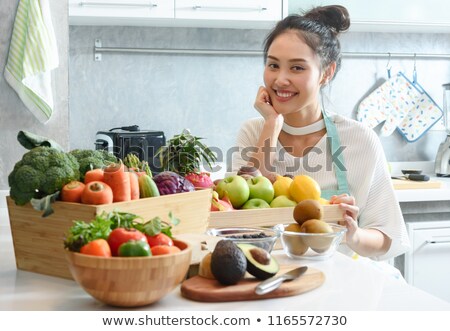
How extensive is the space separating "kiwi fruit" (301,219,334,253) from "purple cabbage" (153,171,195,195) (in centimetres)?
27

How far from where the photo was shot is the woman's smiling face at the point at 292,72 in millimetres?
2342

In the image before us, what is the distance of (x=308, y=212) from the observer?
149 cm

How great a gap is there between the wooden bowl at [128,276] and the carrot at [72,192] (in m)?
0.22

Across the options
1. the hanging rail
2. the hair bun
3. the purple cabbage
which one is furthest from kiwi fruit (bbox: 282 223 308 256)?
the hanging rail

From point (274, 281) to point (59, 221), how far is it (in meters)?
0.46

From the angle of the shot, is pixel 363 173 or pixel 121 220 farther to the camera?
pixel 363 173

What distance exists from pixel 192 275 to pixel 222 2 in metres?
2.27

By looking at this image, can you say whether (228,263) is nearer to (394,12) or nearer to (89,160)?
(89,160)

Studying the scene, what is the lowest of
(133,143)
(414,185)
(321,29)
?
(414,185)

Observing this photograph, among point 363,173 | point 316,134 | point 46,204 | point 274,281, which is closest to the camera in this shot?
point 274,281

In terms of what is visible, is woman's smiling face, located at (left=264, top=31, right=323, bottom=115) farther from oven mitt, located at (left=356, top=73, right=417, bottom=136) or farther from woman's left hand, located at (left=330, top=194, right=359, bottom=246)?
oven mitt, located at (left=356, top=73, right=417, bottom=136)

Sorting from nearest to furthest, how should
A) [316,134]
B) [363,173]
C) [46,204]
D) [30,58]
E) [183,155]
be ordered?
[46,204] → [183,155] → [363,173] → [316,134] → [30,58]

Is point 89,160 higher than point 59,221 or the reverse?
higher

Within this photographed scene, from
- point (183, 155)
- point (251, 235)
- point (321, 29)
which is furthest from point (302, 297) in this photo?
point (321, 29)
